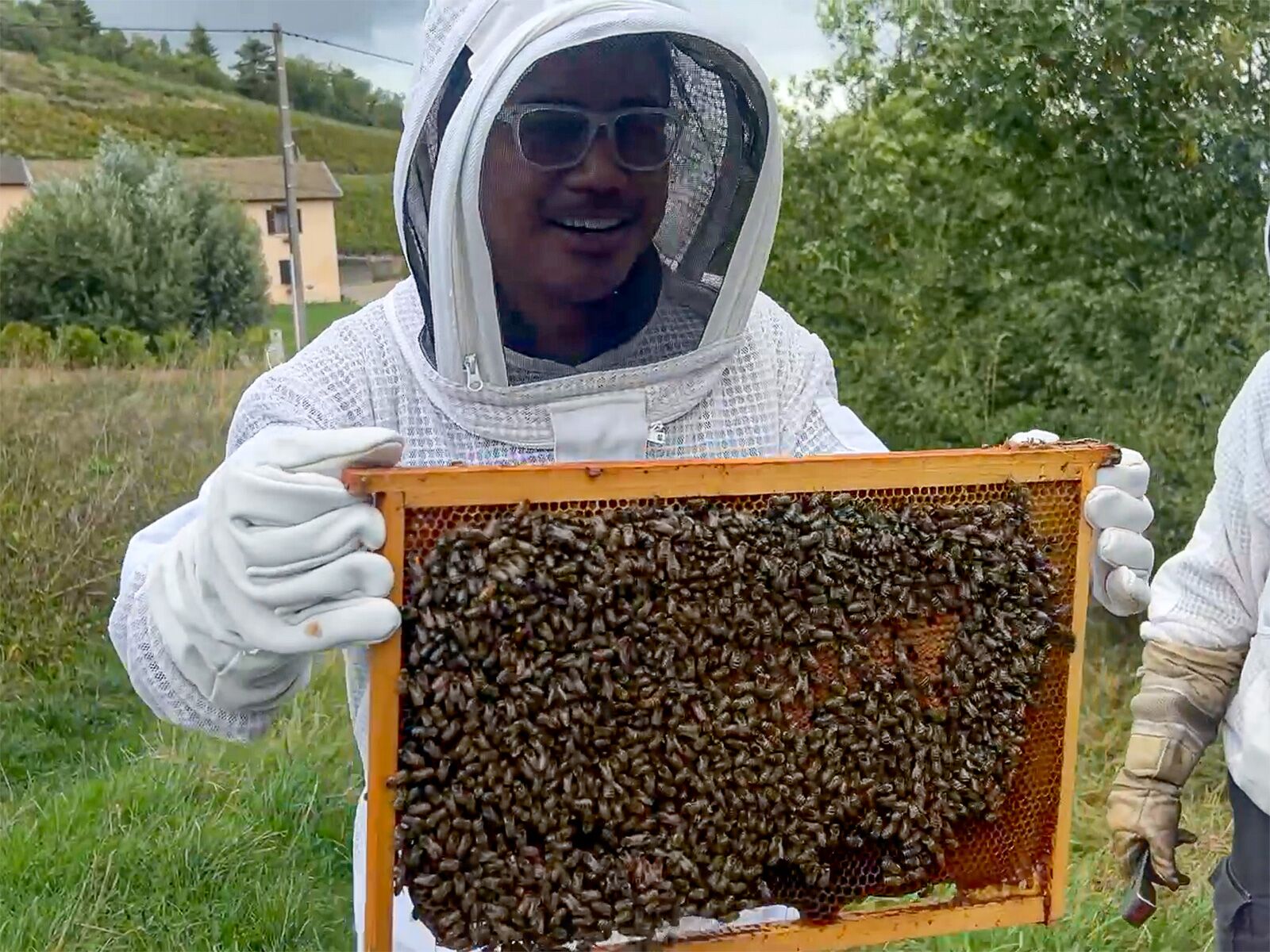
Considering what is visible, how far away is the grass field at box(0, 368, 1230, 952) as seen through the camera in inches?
187

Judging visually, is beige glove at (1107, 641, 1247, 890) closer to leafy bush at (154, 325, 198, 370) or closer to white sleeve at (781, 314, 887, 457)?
white sleeve at (781, 314, 887, 457)

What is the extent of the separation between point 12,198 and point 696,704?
1216 centimetres

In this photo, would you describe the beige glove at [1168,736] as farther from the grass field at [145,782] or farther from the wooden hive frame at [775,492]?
the grass field at [145,782]

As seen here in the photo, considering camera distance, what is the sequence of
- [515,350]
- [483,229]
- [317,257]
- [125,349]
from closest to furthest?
[483,229]
[515,350]
[317,257]
[125,349]

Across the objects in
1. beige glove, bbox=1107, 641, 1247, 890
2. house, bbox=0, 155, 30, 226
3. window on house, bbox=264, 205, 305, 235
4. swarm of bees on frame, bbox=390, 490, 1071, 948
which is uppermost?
house, bbox=0, 155, 30, 226

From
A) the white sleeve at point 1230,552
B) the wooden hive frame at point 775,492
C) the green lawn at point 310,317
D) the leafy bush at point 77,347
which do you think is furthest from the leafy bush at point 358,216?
the wooden hive frame at point 775,492

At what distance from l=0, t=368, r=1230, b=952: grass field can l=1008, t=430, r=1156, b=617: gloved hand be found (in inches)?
103

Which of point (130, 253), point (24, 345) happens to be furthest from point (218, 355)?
point (130, 253)

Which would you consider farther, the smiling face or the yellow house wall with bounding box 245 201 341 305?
the yellow house wall with bounding box 245 201 341 305

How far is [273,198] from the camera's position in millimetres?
13062

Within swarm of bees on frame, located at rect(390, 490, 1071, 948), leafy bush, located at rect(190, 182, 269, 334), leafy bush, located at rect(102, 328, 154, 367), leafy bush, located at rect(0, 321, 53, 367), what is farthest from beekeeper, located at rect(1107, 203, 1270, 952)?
leafy bush, located at rect(190, 182, 269, 334)

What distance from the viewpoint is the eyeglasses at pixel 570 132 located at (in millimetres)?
2238

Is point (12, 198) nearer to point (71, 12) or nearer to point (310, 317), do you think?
point (71, 12)

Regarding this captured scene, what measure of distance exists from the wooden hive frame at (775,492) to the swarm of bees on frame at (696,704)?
0.04 m
